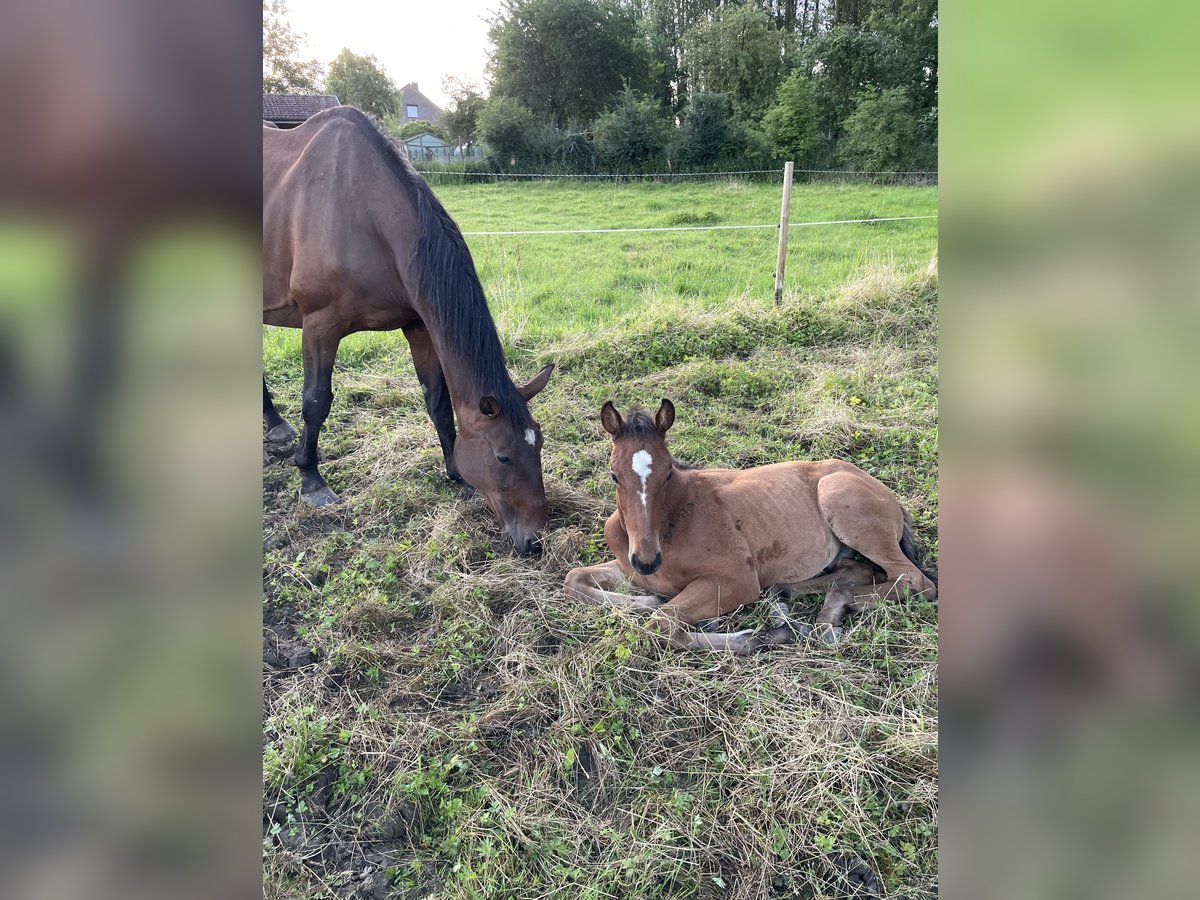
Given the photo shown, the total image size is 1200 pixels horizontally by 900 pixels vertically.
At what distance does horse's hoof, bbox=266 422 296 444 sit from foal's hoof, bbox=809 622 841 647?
12.9 ft

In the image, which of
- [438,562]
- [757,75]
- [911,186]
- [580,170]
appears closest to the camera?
[438,562]

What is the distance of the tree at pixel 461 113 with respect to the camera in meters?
28.9

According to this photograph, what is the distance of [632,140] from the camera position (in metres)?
24.1

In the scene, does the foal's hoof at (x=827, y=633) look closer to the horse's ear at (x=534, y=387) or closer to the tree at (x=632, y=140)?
the horse's ear at (x=534, y=387)

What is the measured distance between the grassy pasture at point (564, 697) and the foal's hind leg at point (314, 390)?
0.17 meters

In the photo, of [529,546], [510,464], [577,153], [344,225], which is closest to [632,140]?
[577,153]

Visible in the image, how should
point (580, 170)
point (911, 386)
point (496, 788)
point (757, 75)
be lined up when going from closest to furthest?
point (496, 788)
point (911, 386)
point (580, 170)
point (757, 75)

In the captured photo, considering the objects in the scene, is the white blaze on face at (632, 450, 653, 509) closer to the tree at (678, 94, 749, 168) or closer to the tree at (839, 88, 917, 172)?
the tree at (839, 88, 917, 172)

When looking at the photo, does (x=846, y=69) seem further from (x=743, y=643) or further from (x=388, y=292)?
(x=743, y=643)

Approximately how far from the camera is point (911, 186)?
18.3 metres
